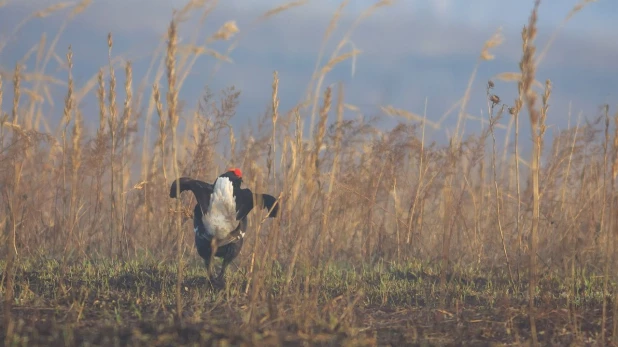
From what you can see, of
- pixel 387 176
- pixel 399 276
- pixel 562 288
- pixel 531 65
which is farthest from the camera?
pixel 387 176

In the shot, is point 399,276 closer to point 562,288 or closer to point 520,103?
point 562,288

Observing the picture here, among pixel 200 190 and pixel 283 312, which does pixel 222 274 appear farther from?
pixel 283 312

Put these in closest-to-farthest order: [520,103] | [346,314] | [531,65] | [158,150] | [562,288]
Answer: [531,65], [346,314], [520,103], [562,288], [158,150]

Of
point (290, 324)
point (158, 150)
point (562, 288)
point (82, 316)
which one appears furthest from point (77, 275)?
point (562, 288)

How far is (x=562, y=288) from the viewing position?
4.38m

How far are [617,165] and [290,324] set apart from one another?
1.56 meters

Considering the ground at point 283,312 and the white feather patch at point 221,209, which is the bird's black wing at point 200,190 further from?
the ground at point 283,312

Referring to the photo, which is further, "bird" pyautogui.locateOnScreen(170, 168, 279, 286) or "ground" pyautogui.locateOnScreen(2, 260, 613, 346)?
"bird" pyautogui.locateOnScreen(170, 168, 279, 286)

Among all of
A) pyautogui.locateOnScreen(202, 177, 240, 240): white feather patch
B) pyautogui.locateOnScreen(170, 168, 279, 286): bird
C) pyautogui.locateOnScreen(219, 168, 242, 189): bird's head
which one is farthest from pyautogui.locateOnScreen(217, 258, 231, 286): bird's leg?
pyautogui.locateOnScreen(219, 168, 242, 189): bird's head

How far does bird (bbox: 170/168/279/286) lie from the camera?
4.45 meters

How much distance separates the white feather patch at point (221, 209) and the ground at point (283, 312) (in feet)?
1.01

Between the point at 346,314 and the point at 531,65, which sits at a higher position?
the point at 531,65

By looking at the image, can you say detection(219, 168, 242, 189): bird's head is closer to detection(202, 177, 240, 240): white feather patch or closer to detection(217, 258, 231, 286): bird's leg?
detection(202, 177, 240, 240): white feather patch

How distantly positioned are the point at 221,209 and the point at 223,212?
22mm
